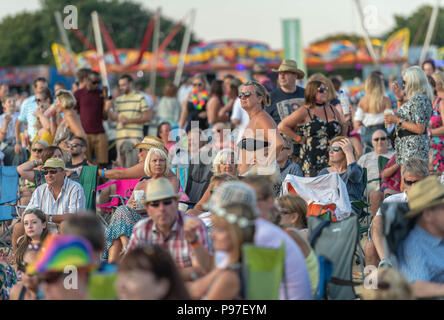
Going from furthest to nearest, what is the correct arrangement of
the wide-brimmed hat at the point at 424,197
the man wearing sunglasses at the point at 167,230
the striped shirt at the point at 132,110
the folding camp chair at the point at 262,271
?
the striped shirt at the point at 132,110, the man wearing sunglasses at the point at 167,230, the wide-brimmed hat at the point at 424,197, the folding camp chair at the point at 262,271

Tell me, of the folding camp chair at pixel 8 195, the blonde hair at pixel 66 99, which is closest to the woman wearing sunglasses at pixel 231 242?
the folding camp chair at pixel 8 195

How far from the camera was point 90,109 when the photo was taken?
394 inches

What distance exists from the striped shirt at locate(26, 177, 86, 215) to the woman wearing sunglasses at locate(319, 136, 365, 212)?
228cm

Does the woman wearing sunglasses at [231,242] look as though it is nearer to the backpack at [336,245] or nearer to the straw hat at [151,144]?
the backpack at [336,245]

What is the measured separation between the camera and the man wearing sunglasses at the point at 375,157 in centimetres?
838

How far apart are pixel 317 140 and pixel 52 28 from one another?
212ft

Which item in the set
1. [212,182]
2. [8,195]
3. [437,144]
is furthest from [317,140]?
[8,195]

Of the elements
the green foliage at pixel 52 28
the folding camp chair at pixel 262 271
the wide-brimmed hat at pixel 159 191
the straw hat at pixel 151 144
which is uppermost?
the green foliage at pixel 52 28

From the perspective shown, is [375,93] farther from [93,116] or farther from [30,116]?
[30,116]

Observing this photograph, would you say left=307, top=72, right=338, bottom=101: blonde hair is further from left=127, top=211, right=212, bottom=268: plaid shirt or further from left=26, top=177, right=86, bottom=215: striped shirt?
left=127, top=211, right=212, bottom=268: plaid shirt

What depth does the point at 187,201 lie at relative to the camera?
7.19 m

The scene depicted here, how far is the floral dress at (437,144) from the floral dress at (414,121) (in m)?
0.87

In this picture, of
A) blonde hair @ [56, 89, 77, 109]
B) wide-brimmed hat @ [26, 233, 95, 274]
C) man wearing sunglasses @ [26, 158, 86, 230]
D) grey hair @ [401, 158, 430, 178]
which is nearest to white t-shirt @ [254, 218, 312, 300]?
wide-brimmed hat @ [26, 233, 95, 274]

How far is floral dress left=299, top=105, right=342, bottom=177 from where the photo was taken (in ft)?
24.2
